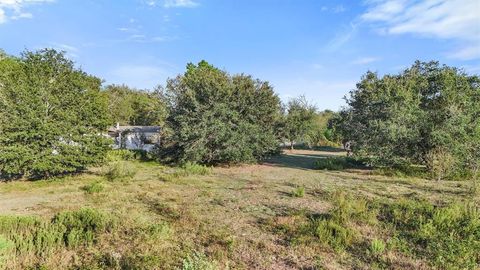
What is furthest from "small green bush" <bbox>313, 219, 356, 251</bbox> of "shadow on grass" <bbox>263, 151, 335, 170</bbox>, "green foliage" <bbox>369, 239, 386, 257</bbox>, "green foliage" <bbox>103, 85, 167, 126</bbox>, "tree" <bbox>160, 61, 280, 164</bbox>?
"green foliage" <bbox>103, 85, 167, 126</bbox>

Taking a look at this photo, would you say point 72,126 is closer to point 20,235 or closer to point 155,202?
point 155,202

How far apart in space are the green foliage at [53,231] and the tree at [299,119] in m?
27.6

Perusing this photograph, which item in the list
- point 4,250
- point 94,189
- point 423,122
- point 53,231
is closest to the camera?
point 4,250

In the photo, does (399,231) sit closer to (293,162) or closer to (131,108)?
(293,162)

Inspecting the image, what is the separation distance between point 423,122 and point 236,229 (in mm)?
14489

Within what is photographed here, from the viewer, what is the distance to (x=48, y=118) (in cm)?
1569

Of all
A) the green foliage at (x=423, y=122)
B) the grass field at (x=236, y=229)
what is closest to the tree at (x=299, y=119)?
the green foliage at (x=423, y=122)

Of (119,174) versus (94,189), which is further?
(119,174)

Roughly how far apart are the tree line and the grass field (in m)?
2.95

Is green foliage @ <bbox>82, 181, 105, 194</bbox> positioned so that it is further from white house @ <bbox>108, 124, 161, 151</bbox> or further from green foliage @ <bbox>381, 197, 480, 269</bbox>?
white house @ <bbox>108, 124, 161, 151</bbox>

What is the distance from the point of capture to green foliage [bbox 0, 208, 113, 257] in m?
7.21

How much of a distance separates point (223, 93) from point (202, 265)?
17520 mm

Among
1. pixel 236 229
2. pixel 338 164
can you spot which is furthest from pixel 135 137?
pixel 236 229

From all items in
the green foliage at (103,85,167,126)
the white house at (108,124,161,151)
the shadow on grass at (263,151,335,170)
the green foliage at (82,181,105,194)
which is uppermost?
the green foliage at (103,85,167,126)
